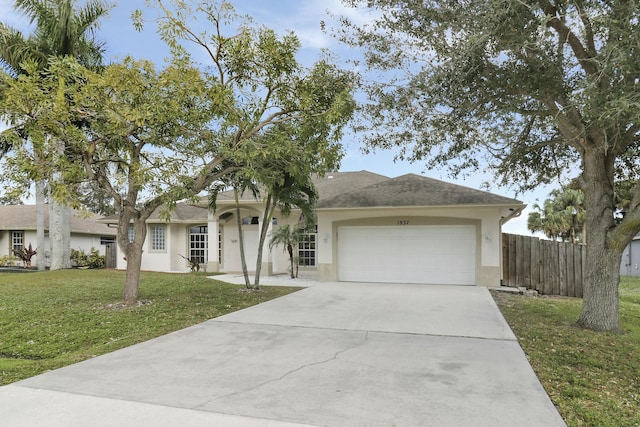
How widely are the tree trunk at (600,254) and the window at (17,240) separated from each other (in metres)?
29.7

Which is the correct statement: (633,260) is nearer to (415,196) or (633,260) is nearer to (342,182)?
(342,182)

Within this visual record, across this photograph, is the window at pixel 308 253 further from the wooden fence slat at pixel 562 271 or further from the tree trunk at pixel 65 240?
the tree trunk at pixel 65 240

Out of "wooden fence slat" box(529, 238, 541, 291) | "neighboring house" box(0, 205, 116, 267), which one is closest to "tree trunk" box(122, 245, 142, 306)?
"wooden fence slat" box(529, 238, 541, 291)

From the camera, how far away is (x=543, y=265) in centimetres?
1348

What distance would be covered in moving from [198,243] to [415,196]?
39.0 ft

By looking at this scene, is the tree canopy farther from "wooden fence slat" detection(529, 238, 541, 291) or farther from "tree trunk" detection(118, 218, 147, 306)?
"wooden fence slat" detection(529, 238, 541, 291)

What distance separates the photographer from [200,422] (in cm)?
363

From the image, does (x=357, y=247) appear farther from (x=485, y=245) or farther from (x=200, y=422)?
(x=200, y=422)

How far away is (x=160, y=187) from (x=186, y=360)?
4617 mm

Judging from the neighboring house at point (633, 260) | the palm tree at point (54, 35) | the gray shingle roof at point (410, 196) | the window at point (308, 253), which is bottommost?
the neighboring house at point (633, 260)

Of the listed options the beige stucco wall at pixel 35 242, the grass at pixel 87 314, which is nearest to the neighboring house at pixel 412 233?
the grass at pixel 87 314

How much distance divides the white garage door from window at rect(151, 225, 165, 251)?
10410mm

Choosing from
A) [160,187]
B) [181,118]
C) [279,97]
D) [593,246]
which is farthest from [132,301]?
[593,246]

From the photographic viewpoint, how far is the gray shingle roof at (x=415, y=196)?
43.6ft
